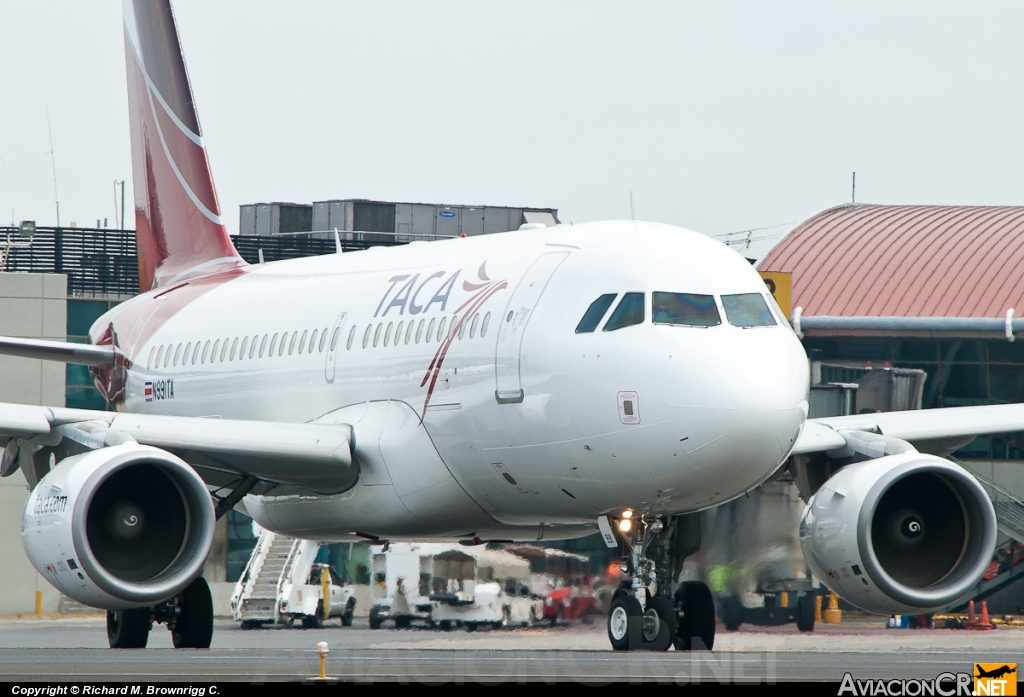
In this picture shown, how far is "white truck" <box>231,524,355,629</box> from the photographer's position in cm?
2578

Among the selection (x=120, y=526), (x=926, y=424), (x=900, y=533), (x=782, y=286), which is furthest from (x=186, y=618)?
(x=782, y=286)

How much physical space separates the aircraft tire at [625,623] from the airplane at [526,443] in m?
0.02

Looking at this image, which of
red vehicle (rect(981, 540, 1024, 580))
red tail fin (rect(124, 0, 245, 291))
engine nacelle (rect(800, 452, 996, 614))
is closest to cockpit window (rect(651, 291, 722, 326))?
engine nacelle (rect(800, 452, 996, 614))

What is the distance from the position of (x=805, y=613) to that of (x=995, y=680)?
35.3 ft

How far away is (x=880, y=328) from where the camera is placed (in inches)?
1451

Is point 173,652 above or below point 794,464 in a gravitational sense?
below

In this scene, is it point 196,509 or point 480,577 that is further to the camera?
point 480,577

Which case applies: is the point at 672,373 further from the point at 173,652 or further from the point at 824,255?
the point at 824,255

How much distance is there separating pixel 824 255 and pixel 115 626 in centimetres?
2960

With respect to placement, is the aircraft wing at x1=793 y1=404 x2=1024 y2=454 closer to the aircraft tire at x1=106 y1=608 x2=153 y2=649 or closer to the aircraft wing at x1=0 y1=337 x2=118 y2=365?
the aircraft tire at x1=106 y1=608 x2=153 y2=649

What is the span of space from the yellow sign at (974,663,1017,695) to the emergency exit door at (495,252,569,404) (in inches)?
207

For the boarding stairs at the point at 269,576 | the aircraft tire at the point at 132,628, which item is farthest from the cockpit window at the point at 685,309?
the boarding stairs at the point at 269,576

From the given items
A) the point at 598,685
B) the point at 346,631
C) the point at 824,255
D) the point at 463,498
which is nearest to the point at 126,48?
the point at 346,631

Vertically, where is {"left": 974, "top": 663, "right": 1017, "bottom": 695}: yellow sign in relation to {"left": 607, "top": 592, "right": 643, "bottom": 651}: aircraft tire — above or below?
above
